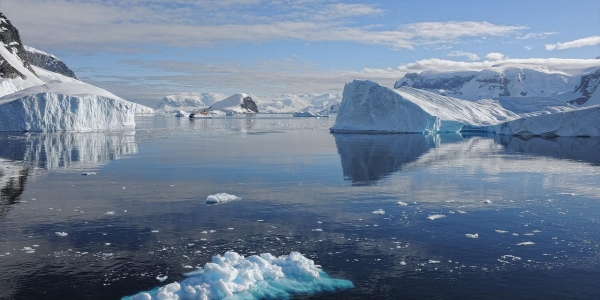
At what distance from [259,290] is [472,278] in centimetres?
406

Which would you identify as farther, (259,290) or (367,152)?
(367,152)

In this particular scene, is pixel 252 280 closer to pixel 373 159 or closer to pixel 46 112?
pixel 373 159

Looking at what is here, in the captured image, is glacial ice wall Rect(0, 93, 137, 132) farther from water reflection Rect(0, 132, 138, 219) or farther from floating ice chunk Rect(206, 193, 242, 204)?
floating ice chunk Rect(206, 193, 242, 204)

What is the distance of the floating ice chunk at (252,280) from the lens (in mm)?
8797

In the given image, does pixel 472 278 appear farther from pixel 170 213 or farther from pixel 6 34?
pixel 6 34

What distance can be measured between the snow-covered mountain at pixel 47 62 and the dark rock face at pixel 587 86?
593 feet

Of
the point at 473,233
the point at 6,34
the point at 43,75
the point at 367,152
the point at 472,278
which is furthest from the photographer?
the point at 43,75

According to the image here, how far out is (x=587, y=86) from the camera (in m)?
180

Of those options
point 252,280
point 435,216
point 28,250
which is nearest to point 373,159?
point 435,216

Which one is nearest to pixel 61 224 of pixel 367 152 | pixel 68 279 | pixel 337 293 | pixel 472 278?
pixel 68 279

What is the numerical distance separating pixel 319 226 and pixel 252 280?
4348 millimetres

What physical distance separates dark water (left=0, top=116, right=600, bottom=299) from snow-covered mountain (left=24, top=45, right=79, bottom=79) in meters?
187

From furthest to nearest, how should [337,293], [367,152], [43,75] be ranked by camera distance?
[43,75]
[367,152]
[337,293]

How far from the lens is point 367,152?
114ft
